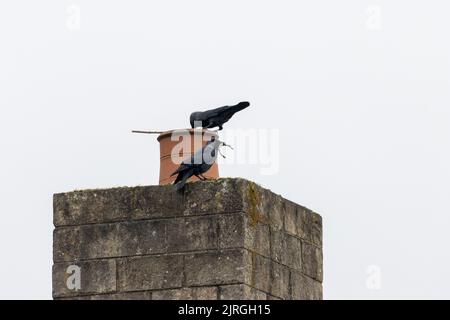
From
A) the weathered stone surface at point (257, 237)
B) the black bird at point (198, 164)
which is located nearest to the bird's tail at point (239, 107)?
the black bird at point (198, 164)

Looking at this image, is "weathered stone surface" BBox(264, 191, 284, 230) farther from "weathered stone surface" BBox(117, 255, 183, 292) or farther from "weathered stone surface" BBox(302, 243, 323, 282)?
"weathered stone surface" BBox(117, 255, 183, 292)

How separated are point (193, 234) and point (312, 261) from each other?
5.26 ft

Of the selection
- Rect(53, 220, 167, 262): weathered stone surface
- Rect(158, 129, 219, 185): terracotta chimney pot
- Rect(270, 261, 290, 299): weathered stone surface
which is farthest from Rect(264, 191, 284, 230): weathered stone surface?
Rect(53, 220, 167, 262): weathered stone surface

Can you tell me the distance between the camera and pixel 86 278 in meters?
43.6

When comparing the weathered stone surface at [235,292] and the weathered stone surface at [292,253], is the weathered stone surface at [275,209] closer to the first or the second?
the weathered stone surface at [292,253]

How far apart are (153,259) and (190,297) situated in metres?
0.54

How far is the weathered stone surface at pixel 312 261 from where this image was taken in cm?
4428

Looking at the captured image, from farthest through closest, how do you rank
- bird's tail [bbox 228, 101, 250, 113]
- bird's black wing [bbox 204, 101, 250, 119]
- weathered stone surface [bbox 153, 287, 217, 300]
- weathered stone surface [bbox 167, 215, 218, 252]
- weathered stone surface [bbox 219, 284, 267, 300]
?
bird's black wing [bbox 204, 101, 250, 119] < bird's tail [bbox 228, 101, 250, 113] < weathered stone surface [bbox 167, 215, 218, 252] < weathered stone surface [bbox 153, 287, 217, 300] < weathered stone surface [bbox 219, 284, 267, 300]

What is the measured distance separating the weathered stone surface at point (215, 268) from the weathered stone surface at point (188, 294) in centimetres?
5

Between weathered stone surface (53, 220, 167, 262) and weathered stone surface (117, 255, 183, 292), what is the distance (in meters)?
0.08

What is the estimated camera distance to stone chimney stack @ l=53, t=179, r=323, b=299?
141 feet

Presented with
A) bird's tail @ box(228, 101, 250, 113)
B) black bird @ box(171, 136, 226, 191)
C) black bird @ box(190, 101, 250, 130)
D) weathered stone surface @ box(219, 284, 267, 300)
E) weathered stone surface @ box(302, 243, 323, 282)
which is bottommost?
weathered stone surface @ box(219, 284, 267, 300)

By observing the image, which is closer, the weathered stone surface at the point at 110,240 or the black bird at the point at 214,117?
the weathered stone surface at the point at 110,240

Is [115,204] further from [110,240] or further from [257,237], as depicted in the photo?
[257,237]
